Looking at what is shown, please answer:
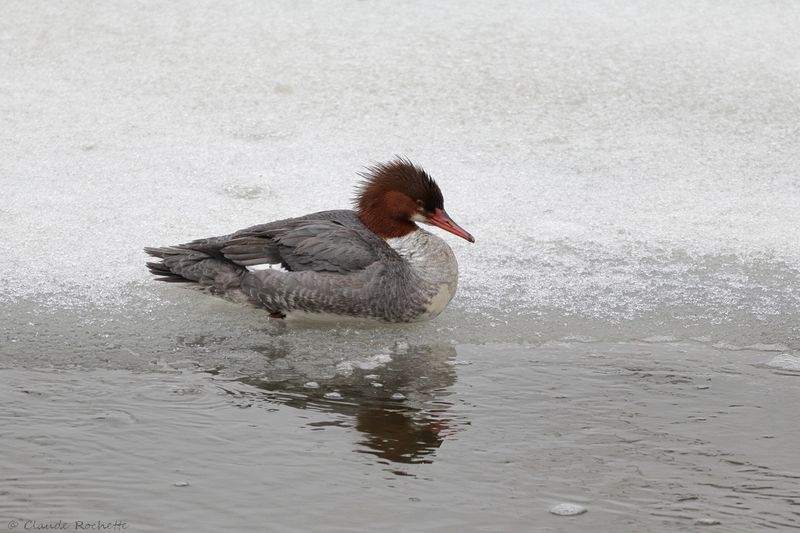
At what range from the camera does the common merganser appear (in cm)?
502

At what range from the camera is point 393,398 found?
4297 mm

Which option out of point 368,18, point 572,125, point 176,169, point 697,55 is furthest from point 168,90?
point 697,55

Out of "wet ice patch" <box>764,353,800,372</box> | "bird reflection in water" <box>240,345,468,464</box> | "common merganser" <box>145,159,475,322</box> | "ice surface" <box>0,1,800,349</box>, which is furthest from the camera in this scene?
"ice surface" <box>0,1,800,349</box>

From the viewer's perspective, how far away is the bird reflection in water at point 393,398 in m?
3.90

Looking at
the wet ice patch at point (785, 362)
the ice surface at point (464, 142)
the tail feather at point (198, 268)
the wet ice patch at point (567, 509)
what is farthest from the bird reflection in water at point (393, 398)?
the wet ice patch at point (785, 362)

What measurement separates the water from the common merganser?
136mm

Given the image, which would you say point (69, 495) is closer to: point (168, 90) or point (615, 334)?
point (615, 334)

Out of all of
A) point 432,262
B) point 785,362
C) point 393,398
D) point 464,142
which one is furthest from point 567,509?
point 464,142

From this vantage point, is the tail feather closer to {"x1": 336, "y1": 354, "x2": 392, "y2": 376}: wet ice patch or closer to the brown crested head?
the brown crested head

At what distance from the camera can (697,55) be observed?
745cm

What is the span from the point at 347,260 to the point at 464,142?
193 cm

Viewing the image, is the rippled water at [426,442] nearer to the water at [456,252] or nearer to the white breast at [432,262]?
the water at [456,252]

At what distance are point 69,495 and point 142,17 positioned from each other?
507 centimetres

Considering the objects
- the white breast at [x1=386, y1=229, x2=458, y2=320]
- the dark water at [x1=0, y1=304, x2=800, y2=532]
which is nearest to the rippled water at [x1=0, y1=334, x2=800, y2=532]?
the dark water at [x1=0, y1=304, x2=800, y2=532]
